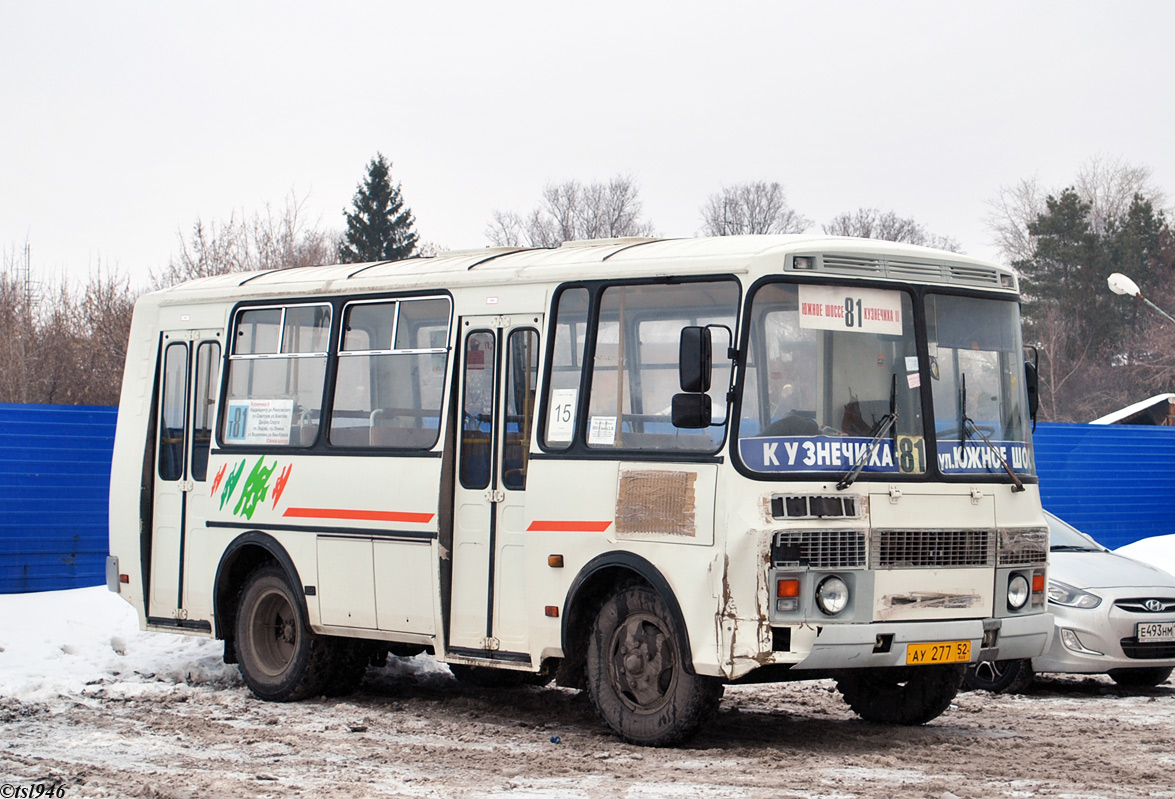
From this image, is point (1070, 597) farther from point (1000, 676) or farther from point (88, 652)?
point (88, 652)

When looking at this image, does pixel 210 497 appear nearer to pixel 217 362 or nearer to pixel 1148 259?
pixel 217 362

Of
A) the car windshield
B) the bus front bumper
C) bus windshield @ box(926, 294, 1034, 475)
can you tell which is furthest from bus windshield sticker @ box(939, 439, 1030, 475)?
the car windshield

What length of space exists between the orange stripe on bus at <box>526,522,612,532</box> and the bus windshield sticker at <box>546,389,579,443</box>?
50 cm

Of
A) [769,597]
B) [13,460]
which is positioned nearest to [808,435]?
[769,597]

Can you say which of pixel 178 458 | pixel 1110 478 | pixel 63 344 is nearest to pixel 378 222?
pixel 63 344

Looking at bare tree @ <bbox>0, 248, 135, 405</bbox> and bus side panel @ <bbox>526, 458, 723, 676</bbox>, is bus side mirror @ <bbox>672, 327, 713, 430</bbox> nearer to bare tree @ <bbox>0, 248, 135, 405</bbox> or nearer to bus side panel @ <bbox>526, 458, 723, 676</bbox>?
bus side panel @ <bbox>526, 458, 723, 676</bbox>

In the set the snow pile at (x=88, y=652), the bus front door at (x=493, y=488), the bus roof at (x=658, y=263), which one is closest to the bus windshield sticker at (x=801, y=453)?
the bus roof at (x=658, y=263)

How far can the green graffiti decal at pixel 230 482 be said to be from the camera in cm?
1124

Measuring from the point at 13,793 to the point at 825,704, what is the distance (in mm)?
5819

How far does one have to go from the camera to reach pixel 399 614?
395 inches

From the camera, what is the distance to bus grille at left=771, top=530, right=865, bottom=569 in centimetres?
796

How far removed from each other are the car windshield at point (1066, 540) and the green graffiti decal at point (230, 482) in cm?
657

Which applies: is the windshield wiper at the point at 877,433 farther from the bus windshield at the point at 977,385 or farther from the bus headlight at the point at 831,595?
the bus headlight at the point at 831,595

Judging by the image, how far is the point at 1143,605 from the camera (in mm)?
11586
